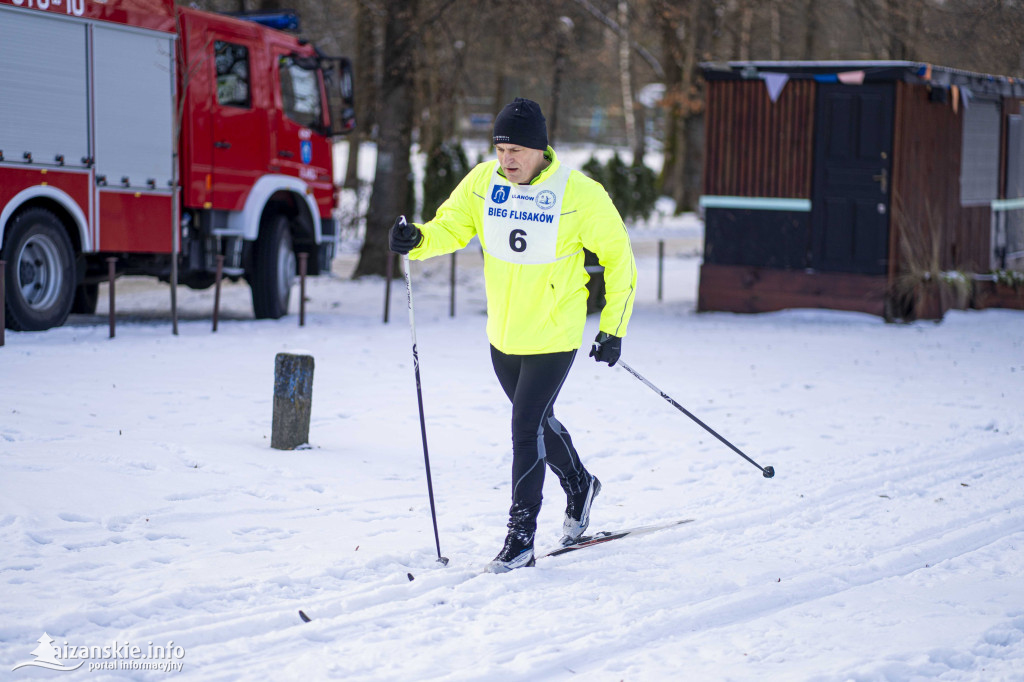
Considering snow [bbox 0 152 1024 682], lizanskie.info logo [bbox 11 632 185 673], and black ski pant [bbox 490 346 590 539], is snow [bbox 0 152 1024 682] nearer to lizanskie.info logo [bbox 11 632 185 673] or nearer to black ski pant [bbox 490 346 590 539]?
lizanskie.info logo [bbox 11 632 185 673]

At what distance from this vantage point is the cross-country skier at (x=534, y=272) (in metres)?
4.84

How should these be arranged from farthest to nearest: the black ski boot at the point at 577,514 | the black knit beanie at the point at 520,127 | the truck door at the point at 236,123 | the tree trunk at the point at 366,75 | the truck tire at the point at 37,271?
1. the tree trunk at the point at 366,75
2. the truck door at the point at 236,123
3. the truck tire at the point at 37,271
4. the black ski boot at the point at 577,514
5. the black knit beanie at the point at 520,127

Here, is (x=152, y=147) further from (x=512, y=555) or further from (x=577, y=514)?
(x=512, y=555)

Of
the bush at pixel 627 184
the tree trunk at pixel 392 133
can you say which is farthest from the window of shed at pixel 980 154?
the bush at pixel 627 184

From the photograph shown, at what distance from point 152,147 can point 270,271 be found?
2.06 meters

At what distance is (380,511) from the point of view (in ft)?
19.4

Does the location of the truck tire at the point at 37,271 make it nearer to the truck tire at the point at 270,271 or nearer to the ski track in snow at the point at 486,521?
the ski track in snow at the point at 486,521

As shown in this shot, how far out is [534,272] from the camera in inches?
192

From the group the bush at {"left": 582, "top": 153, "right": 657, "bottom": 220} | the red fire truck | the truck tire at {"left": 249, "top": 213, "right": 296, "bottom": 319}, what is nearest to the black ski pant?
the red fire truck

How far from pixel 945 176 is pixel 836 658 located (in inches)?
457

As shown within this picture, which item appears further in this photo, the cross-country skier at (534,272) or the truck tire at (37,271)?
the truck tire at (37,271)

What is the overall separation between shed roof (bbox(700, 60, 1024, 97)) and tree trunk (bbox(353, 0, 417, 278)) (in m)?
4.05

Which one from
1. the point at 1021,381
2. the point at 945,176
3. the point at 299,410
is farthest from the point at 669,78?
the point at 299,410

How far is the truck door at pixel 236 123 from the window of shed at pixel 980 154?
28.1 feet
